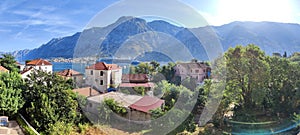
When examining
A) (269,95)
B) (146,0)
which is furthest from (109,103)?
(269,95)

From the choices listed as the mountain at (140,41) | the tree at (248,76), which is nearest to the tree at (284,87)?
the tree at (248,76)

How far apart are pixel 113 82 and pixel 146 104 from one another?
13.8 ft

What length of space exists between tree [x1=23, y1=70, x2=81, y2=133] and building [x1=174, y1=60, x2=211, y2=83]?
8807mm

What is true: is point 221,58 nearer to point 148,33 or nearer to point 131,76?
point 148,33

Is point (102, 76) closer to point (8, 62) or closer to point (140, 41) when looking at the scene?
point (140, 41)

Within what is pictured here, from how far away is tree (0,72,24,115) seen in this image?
5.95 meters

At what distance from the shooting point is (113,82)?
11.9 m

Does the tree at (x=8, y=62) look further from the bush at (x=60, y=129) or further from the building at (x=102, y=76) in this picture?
the bush at (x=60, y=129)

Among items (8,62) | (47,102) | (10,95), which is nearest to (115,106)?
(47,102)

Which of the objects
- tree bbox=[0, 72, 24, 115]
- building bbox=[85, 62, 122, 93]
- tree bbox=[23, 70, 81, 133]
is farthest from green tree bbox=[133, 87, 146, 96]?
tree bbox=[0, 72, 24, 115]

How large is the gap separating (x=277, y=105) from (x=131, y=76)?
7.28 metres

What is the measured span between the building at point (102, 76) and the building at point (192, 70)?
4.29 metres

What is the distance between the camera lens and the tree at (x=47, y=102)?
20.1 feet

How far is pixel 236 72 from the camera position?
348 inches
